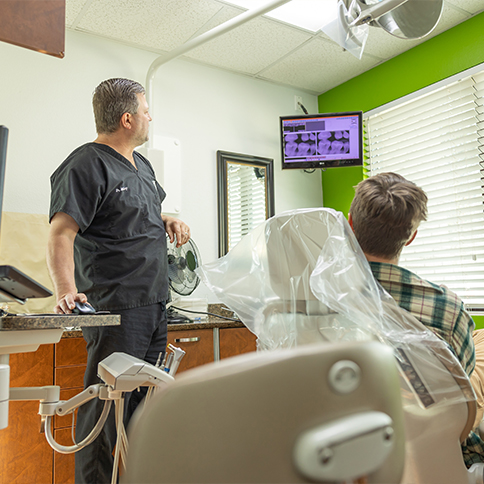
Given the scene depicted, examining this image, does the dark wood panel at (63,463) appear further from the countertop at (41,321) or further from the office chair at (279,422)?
the office chair at (279,422)

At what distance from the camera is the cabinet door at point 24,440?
6.50 ft

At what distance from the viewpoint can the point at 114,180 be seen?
1722 mm

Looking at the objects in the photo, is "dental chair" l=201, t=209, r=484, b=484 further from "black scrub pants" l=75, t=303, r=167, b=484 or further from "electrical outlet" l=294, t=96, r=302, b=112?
"electrical outlet" l=294, t=96, r=302, b=112

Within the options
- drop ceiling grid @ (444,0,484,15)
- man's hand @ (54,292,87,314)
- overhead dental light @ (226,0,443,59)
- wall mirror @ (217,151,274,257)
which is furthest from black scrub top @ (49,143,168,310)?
drop ceiling grid @ (444,0,484,15)

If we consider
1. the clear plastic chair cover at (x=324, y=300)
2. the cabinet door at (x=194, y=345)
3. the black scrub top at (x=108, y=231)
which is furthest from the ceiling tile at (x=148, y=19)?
the clear plastic chair cover at (x=324, y=300)

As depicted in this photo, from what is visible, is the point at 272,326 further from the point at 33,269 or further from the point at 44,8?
the point at 33,269

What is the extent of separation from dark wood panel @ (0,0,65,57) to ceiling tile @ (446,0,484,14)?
276 cm

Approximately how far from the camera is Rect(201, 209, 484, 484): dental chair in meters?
1.04

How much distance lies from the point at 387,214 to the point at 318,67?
110 inches

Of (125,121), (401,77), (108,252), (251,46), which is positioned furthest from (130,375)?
(401,77)

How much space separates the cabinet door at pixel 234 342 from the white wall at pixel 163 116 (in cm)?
74

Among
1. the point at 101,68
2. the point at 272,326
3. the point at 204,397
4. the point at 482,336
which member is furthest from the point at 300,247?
the point at 101,68

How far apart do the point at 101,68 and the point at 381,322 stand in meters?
2.72

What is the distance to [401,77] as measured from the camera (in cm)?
343
